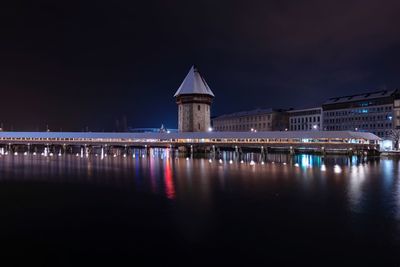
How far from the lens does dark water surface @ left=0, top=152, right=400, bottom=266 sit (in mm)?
11242

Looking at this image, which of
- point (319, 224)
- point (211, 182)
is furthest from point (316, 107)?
point (319, 224)

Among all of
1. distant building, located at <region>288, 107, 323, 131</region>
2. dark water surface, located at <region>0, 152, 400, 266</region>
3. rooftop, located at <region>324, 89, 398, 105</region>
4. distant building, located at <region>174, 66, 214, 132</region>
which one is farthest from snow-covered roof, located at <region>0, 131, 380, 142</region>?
distant building, located at <region>288, 107, 323, 131</region>

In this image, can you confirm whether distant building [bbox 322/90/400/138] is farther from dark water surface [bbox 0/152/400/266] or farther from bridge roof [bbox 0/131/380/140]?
dark water surface [bbox 0/152/400/266]

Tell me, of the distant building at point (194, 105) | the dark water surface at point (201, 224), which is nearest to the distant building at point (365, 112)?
the distant building at point (194, 105)

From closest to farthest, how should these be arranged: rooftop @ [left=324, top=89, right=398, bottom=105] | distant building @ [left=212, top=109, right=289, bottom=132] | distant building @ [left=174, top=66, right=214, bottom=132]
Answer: distant building @ [left=174, top=66, right=214, bottom=132] < rooftop @ [left=324, top=89, right=398, bottom=105] < distant building @ [left=212, top=109, right=289, bottom=132]

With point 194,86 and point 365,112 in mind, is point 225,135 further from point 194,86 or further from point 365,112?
point 365,112

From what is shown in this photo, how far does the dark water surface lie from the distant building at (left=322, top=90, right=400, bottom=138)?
58.2 metres

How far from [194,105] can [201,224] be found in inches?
2548

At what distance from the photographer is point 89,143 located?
251 feet

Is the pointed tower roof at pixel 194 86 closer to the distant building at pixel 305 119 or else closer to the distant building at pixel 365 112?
the distant building at pixel 305 119

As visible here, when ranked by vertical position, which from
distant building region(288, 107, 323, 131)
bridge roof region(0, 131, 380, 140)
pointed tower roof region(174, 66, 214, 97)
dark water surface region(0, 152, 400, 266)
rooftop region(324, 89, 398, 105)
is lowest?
dark water surface region(0, 152, 400, 266)

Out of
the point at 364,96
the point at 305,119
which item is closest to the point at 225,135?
the point at 364,96

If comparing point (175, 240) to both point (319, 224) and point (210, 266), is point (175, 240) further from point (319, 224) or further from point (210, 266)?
point (319, 224)

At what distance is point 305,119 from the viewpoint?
101 meters
